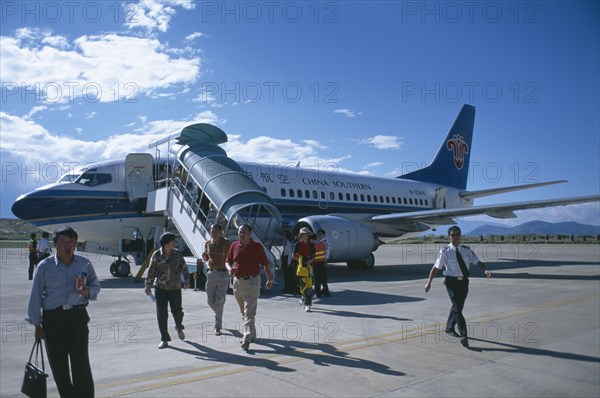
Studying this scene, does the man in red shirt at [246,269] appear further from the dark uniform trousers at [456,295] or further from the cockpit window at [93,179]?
the cockpit window at [93,179]

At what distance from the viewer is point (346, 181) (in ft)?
72.6

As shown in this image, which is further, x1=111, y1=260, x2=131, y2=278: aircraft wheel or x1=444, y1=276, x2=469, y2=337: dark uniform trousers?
x1=111, y1=260, x2=131, y2=278: aircraft wheel

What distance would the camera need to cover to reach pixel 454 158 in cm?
2997

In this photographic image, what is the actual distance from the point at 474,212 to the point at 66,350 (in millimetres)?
17092

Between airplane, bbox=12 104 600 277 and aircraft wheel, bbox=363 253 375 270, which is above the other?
airplane, bbox=12 104 600 277

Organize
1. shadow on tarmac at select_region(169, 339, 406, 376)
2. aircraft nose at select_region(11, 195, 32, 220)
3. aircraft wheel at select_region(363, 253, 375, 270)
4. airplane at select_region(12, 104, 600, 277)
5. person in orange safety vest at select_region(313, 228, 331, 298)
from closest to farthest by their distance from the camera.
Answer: shadow on tarmac at select_region(169, 339, 406, 376), person in orange safety vest at select_region(313, 228, 331, 298), airplane at select_region(12, 104, 600, 277), aircraft nose at select_region(11, 195, 32, 220), aircraft wheel at select_region(363, 253, 375, 270)

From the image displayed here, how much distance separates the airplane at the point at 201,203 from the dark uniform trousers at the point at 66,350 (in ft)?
27.2

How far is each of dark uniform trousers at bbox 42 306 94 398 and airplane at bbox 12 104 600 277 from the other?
828 cm

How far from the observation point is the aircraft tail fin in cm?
2900

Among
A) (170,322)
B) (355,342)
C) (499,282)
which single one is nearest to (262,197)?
(170,322)

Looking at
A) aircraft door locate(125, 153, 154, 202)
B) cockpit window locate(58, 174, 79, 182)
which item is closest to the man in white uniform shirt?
aircraft door locate(125, 153, 154, 202)

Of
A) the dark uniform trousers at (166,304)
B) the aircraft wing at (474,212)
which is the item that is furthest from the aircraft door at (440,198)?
the dark uniform trousers at (166,304)

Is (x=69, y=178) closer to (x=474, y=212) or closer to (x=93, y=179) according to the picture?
(x=93, y=179)

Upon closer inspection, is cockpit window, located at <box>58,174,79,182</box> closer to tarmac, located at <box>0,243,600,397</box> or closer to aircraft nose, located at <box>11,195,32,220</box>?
aircraft nose, located at <box>11,195,32,220</box>
